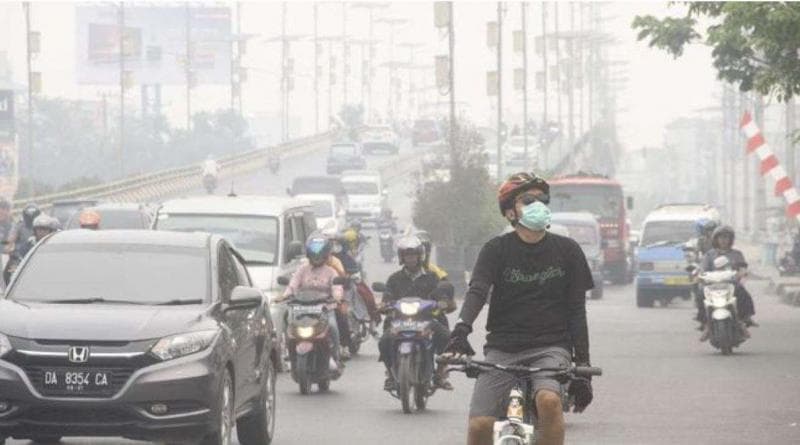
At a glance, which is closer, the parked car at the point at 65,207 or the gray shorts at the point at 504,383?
the gray shorts at the point at 504,383

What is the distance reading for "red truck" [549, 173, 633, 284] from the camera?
60219mm

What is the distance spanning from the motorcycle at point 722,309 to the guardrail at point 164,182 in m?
32.2

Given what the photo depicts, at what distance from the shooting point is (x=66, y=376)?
13.4 meters

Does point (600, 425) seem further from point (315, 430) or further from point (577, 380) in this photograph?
point (577, 380)

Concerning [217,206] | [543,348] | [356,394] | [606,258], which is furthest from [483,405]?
[606,258]

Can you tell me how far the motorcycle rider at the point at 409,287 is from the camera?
18.8 meters

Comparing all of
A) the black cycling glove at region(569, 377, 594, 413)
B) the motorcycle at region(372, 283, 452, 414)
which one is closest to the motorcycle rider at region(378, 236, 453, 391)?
the motorcycle at region(372, 283, 452, 414)

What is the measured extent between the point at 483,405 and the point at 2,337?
15.1ft

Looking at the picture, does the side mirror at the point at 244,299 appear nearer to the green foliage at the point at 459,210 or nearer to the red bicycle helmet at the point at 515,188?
the red bicycle helmet at the point at 515,188

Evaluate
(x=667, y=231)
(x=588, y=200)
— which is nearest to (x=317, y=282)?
(x=667, y=231)

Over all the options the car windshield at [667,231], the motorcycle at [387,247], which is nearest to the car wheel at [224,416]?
the car windshield at [667,231]

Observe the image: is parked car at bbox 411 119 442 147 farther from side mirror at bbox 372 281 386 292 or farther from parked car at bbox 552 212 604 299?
side mirror at bbox 372 281 386 292

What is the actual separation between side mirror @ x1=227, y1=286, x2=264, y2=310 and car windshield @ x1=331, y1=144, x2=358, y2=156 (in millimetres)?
95049

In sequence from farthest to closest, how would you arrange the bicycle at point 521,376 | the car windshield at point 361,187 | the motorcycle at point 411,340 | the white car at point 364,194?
1. the car windshield at point 361,187
2. the white car at point 364,194
3. the motorcycle at point 411,340
4. the bicycle at point 521,376
